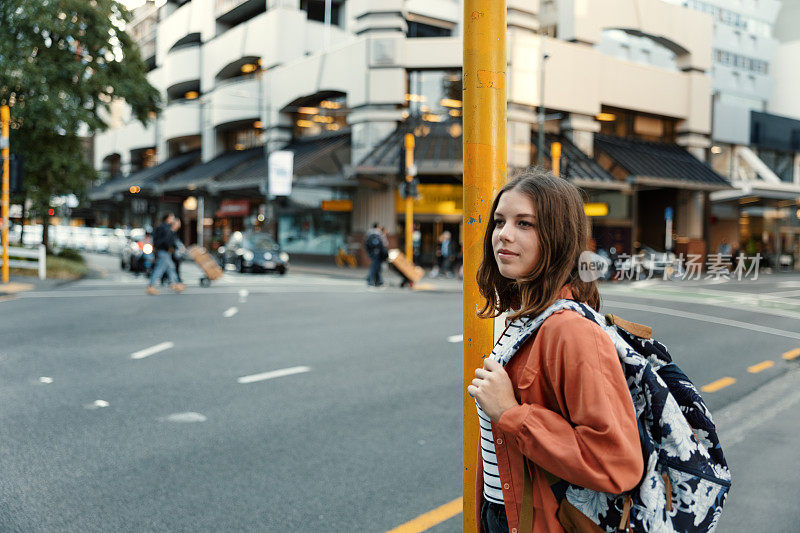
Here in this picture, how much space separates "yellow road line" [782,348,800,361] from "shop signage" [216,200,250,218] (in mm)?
→ 34305

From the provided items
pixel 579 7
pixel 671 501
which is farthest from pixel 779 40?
pixel 671 501

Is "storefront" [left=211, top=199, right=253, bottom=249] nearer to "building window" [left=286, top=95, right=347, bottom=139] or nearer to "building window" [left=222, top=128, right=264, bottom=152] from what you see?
"building window" [left=222, top=128, right=264, bottom=152]

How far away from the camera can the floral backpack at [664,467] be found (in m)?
1.59

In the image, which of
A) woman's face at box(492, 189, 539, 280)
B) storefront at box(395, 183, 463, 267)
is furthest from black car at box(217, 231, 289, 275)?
woman's face at box(492, 189, 539, 280)

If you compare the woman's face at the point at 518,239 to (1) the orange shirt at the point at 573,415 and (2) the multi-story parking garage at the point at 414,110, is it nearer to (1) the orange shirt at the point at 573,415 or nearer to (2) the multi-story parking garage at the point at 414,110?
(1) the orange shirt at the point at 573,415

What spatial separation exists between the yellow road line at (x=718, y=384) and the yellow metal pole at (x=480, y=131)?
18.3 ft

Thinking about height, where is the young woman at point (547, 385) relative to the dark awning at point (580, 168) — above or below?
below

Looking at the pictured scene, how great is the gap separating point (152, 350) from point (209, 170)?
31.7m

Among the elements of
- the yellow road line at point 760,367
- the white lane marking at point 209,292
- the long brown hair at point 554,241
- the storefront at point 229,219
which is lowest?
the yellow road line at point 760,367

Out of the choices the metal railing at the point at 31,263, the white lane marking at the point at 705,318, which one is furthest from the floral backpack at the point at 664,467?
the metal railing at the point at 31,263

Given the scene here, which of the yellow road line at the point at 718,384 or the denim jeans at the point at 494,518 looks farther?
the yellow road line at the point at 718,384

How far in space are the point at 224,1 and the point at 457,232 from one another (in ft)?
65.7

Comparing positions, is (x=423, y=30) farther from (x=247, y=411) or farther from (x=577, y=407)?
(x=577, y=407)

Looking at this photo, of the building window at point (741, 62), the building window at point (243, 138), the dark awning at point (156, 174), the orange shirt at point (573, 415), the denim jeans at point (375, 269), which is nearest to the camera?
the orange shirt at point (573, 415)
